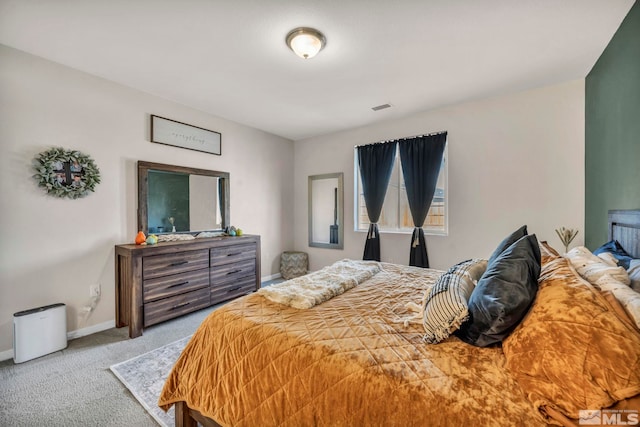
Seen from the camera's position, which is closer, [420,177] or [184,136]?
[184,136]

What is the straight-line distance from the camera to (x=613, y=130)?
2.15 meters

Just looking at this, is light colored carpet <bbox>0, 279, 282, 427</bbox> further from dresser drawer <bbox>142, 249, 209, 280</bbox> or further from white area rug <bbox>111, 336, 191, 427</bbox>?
dresser drawer <bbox>142, 249, 209, 280</bbox>

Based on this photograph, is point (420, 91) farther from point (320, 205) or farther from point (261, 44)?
point (320, 205)

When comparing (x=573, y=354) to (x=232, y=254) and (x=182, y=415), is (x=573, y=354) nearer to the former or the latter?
(x=182, y=415)

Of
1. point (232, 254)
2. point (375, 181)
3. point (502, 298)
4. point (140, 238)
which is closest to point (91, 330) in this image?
point (140, 238)

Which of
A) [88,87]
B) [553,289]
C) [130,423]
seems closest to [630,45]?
[553,289]

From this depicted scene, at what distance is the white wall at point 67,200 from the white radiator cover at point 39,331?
7.7 inches

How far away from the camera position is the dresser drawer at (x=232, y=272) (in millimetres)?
3359

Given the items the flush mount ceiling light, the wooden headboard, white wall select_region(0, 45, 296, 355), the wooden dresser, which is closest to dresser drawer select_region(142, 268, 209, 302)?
the wooden dresser

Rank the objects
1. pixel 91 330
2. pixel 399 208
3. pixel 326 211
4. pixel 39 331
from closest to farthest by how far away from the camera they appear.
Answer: pixel 39 331
pixel 91 330
pixel 399 208
pixel 326 211

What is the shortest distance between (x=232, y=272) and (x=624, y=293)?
3.56 metres

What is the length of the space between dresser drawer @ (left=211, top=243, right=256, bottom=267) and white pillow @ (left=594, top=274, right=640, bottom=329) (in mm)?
3432

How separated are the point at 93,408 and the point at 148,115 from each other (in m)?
2.97

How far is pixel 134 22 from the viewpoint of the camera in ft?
6.41
